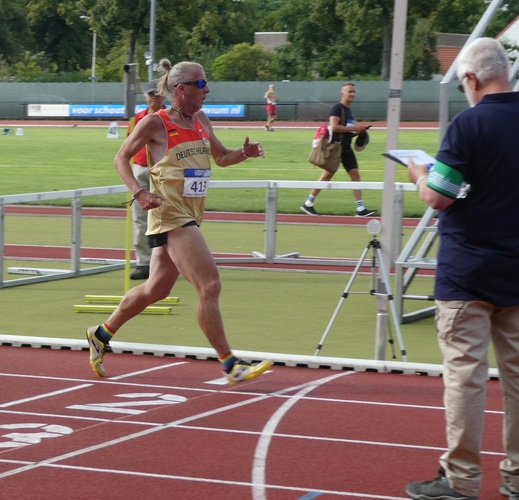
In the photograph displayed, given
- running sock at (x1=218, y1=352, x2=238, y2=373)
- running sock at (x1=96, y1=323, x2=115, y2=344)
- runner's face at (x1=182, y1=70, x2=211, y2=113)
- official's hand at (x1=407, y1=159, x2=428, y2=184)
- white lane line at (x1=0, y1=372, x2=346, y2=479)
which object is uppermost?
runner's face at (x1=182, y1=70, x2=211, y2=113)

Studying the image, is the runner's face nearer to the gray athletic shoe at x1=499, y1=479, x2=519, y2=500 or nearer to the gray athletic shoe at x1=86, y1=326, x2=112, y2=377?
the gray athletic shoe at x1=86, y1=326, x2=112, y2=377

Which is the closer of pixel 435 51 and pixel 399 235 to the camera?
pixel 399 235

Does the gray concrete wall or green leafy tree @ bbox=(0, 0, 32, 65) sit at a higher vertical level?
green leafy tree @ bbox=(0, 0, 32, 65)

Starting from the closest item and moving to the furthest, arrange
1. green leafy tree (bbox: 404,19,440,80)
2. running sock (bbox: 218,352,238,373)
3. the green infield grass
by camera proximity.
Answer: running sock (bbox: 218,352,238,373), the green infield grass, green leafy tree (bbox: 404,19,440,80)

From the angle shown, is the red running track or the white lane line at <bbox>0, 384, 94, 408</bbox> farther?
the white lane line at <bbox>0, 384, 94, 408</bbox>

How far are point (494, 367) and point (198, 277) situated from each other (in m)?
2.38

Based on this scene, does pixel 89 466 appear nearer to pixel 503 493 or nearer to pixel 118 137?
pixel 503 493

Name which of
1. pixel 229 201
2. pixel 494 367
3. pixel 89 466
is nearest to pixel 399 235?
pixel 494 367

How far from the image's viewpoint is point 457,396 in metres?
5.45

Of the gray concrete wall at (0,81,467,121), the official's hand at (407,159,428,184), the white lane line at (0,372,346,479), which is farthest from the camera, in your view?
the gray concrete wall at (0,81,467,121)

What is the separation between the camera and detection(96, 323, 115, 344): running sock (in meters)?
8.70

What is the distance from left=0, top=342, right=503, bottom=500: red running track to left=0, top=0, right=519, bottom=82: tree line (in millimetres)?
63555

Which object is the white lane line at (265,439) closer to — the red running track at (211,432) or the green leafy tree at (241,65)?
the red running track at (211,432)

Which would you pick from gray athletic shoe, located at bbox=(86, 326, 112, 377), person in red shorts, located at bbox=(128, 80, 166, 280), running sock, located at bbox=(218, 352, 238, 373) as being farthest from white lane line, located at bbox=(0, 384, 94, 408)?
person in red shorts, located at bbox=(128, 80, 166, 280)
